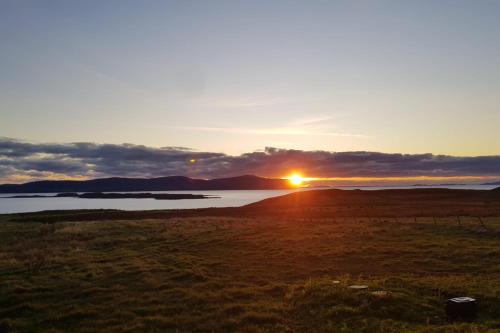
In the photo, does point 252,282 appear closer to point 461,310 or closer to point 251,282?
point 251,282

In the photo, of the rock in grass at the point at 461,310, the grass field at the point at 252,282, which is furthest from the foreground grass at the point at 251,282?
the rock in grass at the point at 461,310

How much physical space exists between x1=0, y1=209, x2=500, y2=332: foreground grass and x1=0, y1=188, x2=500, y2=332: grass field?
7cm

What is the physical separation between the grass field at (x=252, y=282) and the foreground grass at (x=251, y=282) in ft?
0.24

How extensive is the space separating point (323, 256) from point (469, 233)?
19973mm

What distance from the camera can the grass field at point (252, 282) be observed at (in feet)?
52.8

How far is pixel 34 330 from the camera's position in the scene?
16266 millimetres

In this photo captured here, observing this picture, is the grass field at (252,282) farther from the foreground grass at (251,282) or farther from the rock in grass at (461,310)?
the rock in grass at (461,310)

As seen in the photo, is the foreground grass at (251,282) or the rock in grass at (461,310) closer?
the rock in grass at (461,310)

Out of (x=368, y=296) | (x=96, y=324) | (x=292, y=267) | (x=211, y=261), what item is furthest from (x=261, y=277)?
(x=96, y=324)

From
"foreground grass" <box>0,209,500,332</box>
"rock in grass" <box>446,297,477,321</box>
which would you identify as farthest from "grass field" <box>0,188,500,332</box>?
"rock in grass" <box>446,297,477,321</box>

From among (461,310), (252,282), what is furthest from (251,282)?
(461,310)

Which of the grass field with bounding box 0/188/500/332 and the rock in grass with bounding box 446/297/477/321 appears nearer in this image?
the rock in grass with bounding box 446/297/477/321

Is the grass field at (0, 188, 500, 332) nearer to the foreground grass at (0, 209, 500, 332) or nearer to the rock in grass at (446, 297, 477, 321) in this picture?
the foreground grass at (0, 209, 500, 332)

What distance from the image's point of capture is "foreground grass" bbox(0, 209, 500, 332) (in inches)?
634
